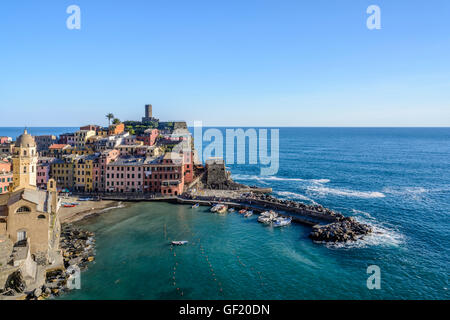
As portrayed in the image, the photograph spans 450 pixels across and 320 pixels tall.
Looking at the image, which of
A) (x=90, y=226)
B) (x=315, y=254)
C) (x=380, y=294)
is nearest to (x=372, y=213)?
(x=315, y=254)

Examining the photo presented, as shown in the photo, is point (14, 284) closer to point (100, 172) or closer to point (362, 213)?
point (100, 172)

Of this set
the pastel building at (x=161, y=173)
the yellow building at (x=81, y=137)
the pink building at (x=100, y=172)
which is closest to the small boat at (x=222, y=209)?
the pastel building at (x=161, y=173)

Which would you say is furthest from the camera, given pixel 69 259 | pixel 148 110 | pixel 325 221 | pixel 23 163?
pixel 148 110

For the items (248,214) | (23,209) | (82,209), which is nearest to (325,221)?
(248,214)

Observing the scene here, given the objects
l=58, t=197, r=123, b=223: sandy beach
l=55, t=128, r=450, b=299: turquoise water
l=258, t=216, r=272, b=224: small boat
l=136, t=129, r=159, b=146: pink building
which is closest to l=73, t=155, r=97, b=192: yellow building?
l=58, t=197, r=123, b=223: sandy beach

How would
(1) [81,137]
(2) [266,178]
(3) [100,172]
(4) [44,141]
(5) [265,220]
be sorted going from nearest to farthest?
1. (5) [265,220]
2. (3) [100,172]
3. (1) [81,137]
4. (2) [266,178]
5. (4) [44,141]
